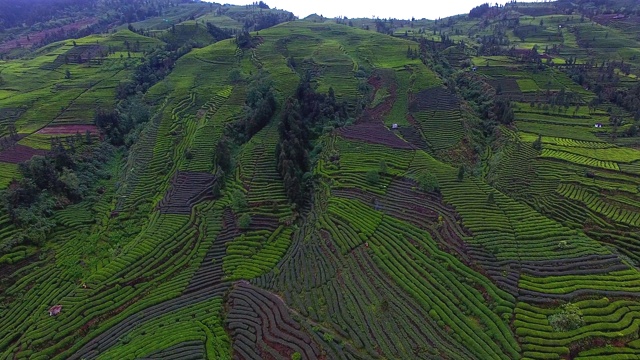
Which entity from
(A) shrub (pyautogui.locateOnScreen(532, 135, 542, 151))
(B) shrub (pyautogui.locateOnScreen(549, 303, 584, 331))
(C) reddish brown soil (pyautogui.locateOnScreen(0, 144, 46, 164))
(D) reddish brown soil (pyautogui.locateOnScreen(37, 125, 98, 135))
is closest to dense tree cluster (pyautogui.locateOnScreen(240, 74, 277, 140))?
(D) reddish brown soil (pyautogui.locateOnScreen(37, 125, 98, 135))

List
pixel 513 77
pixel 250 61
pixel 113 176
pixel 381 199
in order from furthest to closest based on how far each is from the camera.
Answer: pixel 250 61
pixel 513 77
pixel 113 176
pixel 381 199

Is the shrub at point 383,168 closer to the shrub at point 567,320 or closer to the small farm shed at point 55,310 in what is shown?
the shrub at point 567,320

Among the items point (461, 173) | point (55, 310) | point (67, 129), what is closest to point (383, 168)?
point (461, 173)

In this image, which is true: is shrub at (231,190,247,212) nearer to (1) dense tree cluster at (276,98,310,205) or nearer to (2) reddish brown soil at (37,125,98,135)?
(1) dense tree cluster at (276,98,310,205)

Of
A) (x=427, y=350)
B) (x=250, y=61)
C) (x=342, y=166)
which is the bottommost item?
(x=427, y=350)

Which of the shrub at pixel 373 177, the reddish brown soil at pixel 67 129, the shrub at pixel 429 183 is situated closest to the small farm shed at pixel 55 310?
the shrub at pixel 373 177

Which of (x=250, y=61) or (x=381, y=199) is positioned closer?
(x=381, y=199)

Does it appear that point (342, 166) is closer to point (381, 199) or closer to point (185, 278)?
point (381, 199)

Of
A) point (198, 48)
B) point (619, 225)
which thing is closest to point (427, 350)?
point (619, 225)

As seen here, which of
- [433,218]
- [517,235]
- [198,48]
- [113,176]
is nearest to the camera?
[517,235]
